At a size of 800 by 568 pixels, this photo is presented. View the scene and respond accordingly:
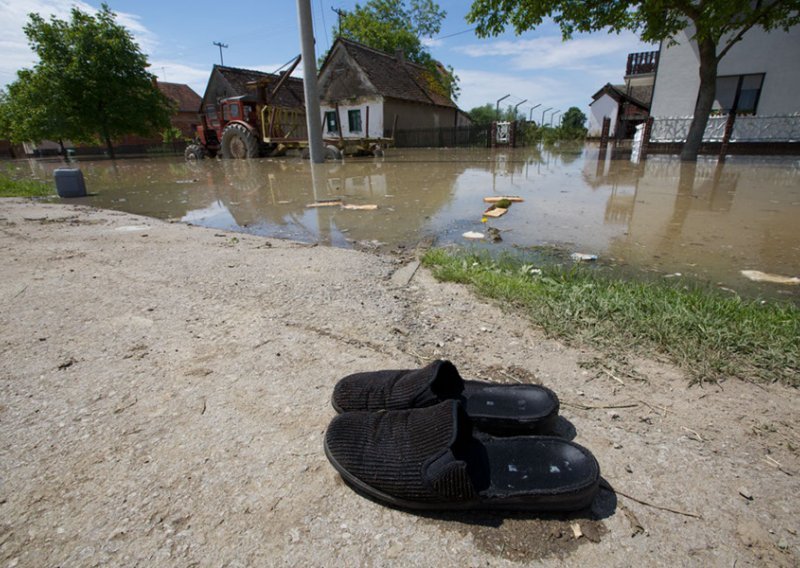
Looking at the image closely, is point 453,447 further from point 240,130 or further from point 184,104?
point 184,104

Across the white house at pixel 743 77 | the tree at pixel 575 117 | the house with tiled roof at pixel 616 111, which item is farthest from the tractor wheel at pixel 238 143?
the tree at pixel 575 117

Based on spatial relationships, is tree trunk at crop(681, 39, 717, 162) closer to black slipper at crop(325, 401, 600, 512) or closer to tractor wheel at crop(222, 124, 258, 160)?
black slipper at crop(325, 401, 600, 512)

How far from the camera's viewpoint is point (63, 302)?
8.20 ft

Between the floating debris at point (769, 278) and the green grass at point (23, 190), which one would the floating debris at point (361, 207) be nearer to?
the floating debris at point (769, 278)

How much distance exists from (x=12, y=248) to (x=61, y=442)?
367cm

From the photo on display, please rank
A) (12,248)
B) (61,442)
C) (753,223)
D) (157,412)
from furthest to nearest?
(753,223) → (12,248) → (157,412) → (61,442)

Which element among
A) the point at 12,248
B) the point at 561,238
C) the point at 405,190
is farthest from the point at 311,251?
the point at 405,190

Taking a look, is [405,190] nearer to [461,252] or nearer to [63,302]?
[461,252]

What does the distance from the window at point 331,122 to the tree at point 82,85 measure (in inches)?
428

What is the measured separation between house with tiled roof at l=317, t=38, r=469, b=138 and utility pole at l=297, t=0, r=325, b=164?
35.4 feet

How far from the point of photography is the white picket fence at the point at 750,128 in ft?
43.0

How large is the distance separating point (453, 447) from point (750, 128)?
60.7ft

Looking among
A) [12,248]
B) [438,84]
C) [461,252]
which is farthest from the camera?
[438,84]

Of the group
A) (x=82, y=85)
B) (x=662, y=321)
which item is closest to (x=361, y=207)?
(x=662, y=321)
